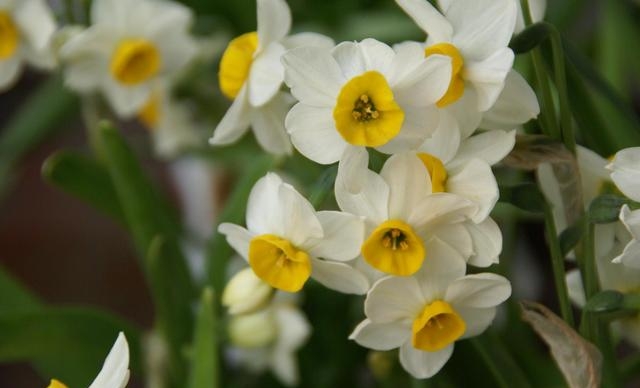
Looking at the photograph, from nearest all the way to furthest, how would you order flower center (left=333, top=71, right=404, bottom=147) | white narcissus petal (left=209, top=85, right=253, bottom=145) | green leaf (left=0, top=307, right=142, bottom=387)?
flower center (left=333, top=71, right=404, bottom=147), white narcissus petal (left=209, top=85, right=253, bottom=145), green leaf (left=0, top=307, right=142, bottom=387)

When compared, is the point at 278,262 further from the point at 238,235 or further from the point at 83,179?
the point at 83,179

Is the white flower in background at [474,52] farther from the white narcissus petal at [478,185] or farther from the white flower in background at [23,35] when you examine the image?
the white flower in background at [23,35]

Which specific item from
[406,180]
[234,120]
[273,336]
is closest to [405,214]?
[406,180]

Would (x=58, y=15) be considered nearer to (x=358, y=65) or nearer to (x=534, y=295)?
(x=358, y=65)

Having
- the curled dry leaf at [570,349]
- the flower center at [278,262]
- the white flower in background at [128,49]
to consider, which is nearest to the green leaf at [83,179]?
the white flower in background at [128,49]

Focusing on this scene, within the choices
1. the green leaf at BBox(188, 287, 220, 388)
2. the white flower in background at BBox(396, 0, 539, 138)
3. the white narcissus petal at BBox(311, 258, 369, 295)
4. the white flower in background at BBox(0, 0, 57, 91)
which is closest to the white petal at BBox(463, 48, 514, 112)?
the white flower in background at BBox(396, 0, 539, 138)

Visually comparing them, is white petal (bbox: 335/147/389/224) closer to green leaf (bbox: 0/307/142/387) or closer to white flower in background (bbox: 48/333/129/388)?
white flower in background (bbox: 48/333/129/388)

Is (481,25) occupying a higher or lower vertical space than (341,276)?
higher
